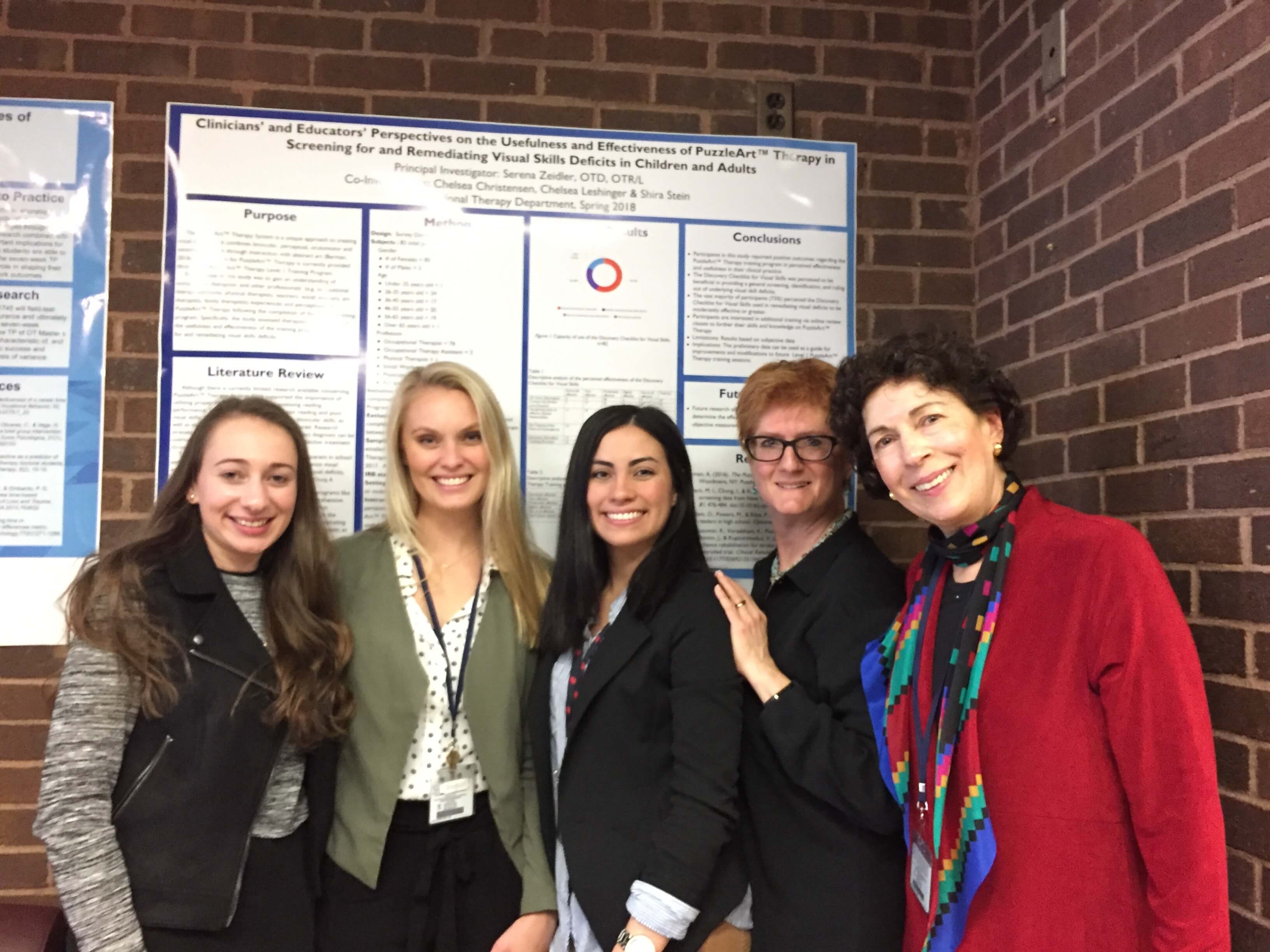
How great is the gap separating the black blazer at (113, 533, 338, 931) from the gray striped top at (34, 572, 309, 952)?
32 mm

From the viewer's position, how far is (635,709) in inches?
63.8

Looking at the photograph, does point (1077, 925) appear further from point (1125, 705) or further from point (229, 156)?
point (229, 156)

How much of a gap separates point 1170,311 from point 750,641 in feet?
3.58

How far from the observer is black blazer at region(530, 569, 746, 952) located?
152cm

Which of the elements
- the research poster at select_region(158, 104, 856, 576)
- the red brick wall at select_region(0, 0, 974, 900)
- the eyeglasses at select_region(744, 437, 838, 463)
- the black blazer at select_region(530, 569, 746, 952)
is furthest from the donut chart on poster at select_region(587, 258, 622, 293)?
the black blazer at select_region(530, 569, 746, 952)

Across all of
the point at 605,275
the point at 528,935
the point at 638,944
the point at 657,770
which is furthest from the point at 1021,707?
the point at 605,275

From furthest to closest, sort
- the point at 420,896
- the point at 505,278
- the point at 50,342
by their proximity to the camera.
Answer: the point at 505,278 < the point at 50,342 < the point at 420,896

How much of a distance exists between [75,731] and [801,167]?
88.1 inches

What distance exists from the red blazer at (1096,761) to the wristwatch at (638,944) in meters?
0.55

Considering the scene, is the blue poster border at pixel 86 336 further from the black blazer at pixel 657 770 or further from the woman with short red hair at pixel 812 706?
the woman with short red hair at pixel 812 706

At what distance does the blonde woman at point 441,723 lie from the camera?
5.53ft

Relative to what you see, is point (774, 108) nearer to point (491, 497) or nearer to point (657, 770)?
point (491, 497)

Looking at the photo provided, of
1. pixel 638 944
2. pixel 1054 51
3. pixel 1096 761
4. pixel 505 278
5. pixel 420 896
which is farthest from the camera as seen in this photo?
pixel 505 278

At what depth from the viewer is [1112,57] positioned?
1.84m
